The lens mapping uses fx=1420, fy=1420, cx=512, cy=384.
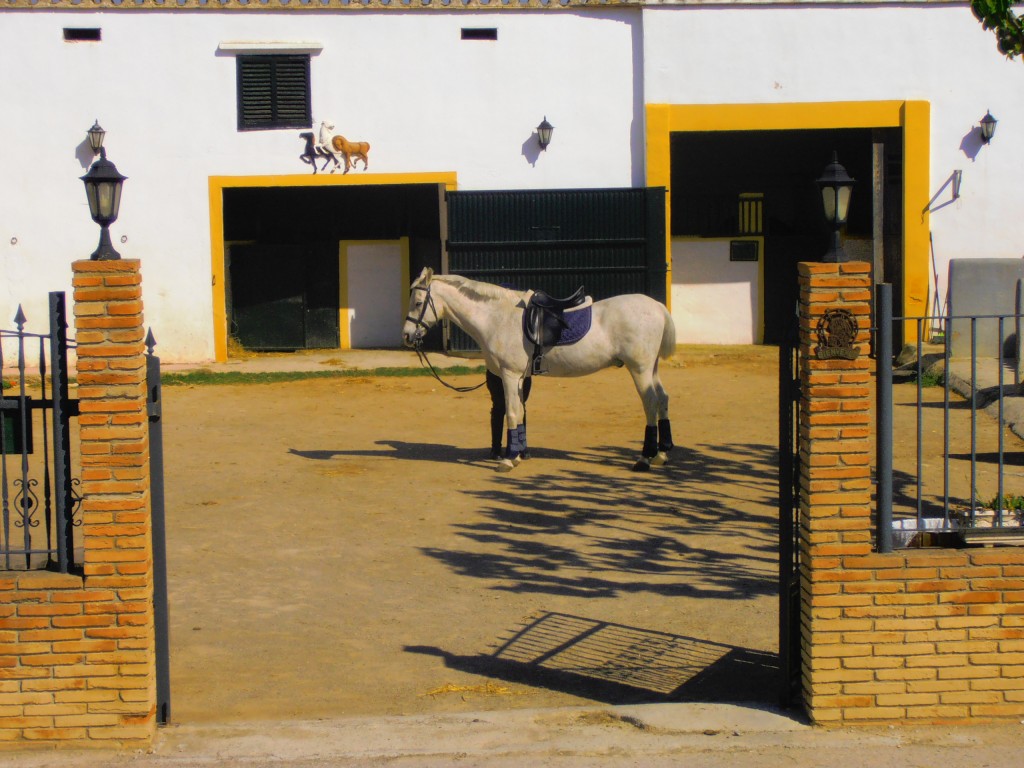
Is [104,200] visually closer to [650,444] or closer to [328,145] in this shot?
[650,444]

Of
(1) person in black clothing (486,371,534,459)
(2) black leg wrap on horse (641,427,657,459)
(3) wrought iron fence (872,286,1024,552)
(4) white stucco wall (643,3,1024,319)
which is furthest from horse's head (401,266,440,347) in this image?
(4) white stucco wall (643,3,1024,319)

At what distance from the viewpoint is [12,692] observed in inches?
263

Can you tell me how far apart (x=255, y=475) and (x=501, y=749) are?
7.34 metres

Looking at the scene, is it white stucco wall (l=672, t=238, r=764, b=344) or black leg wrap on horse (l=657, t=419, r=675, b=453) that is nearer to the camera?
black leg wrap on horse (l=657, t=419, r=675, b=453)

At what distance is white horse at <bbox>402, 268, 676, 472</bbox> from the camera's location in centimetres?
1340

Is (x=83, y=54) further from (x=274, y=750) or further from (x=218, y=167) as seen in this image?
(x=274, y=750)

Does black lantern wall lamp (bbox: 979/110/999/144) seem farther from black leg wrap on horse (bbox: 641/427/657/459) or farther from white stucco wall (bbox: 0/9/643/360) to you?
black leg wrap on horse (bbox: 641/427/657/459)

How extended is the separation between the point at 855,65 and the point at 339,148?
7.60 metres

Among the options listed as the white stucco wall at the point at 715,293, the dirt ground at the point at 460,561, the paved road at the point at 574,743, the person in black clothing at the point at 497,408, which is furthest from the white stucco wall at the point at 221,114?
the paved road at the point at 574,743

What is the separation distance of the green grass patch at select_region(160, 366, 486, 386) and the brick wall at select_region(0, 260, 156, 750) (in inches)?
508

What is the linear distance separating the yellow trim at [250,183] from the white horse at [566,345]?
287 inches

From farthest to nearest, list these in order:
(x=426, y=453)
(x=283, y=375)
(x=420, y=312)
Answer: (x=283, y=375)
(x=426, y=453)
(x=420, y=312)

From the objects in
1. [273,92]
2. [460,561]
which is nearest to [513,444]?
[460,561]

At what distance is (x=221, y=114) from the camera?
20500mm
